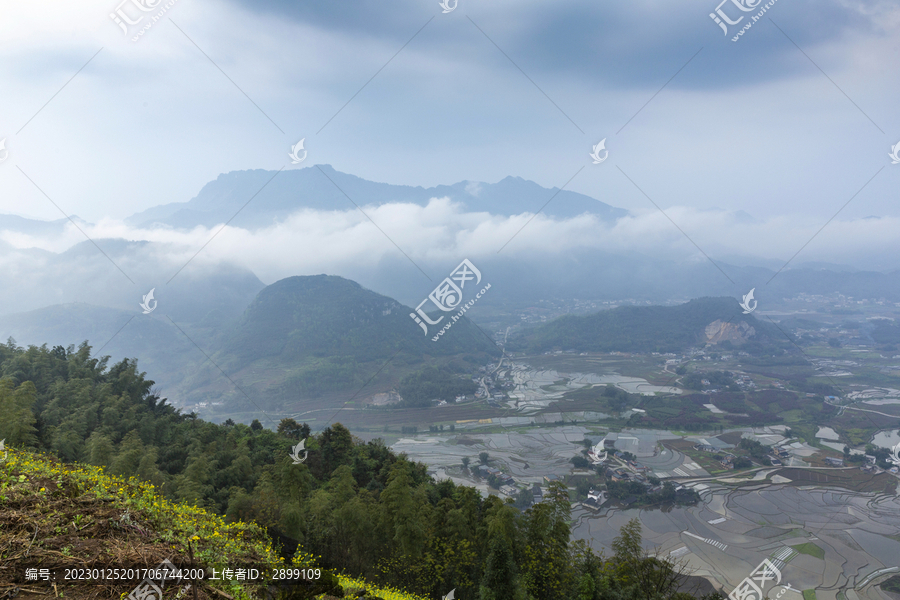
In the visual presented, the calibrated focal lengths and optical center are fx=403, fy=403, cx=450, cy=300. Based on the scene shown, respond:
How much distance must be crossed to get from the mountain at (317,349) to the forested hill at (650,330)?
45.4ft

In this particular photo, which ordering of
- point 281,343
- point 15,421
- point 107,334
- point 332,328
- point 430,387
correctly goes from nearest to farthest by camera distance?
point 15,421 → point 430,387 → point 281,343 → point 107,334 → point 332,328

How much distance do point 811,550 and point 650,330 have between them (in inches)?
2493

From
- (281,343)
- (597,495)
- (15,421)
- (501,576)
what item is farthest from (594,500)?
(281,343)

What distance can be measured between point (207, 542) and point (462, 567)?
29.6 feet

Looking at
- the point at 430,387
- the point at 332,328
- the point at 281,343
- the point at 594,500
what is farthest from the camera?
the point at 332,328

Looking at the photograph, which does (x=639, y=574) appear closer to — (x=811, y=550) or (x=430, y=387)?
(x=811, y=550)

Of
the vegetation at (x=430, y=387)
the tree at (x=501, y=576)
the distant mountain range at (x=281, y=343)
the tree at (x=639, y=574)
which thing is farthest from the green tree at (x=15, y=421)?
the distant mountain range at (x=281, y=343)

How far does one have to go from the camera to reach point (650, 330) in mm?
81625

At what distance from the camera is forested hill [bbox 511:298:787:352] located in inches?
2911

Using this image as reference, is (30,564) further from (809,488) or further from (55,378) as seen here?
(809,488)

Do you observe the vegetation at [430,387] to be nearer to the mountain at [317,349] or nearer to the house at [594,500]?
the mountain at [317,349]

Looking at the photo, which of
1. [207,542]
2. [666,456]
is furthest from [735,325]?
[207,542]

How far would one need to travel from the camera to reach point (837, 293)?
104 meters

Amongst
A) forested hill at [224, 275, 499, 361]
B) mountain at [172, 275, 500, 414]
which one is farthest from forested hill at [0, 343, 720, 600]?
forested hill at [224, 275, 499, 361]
